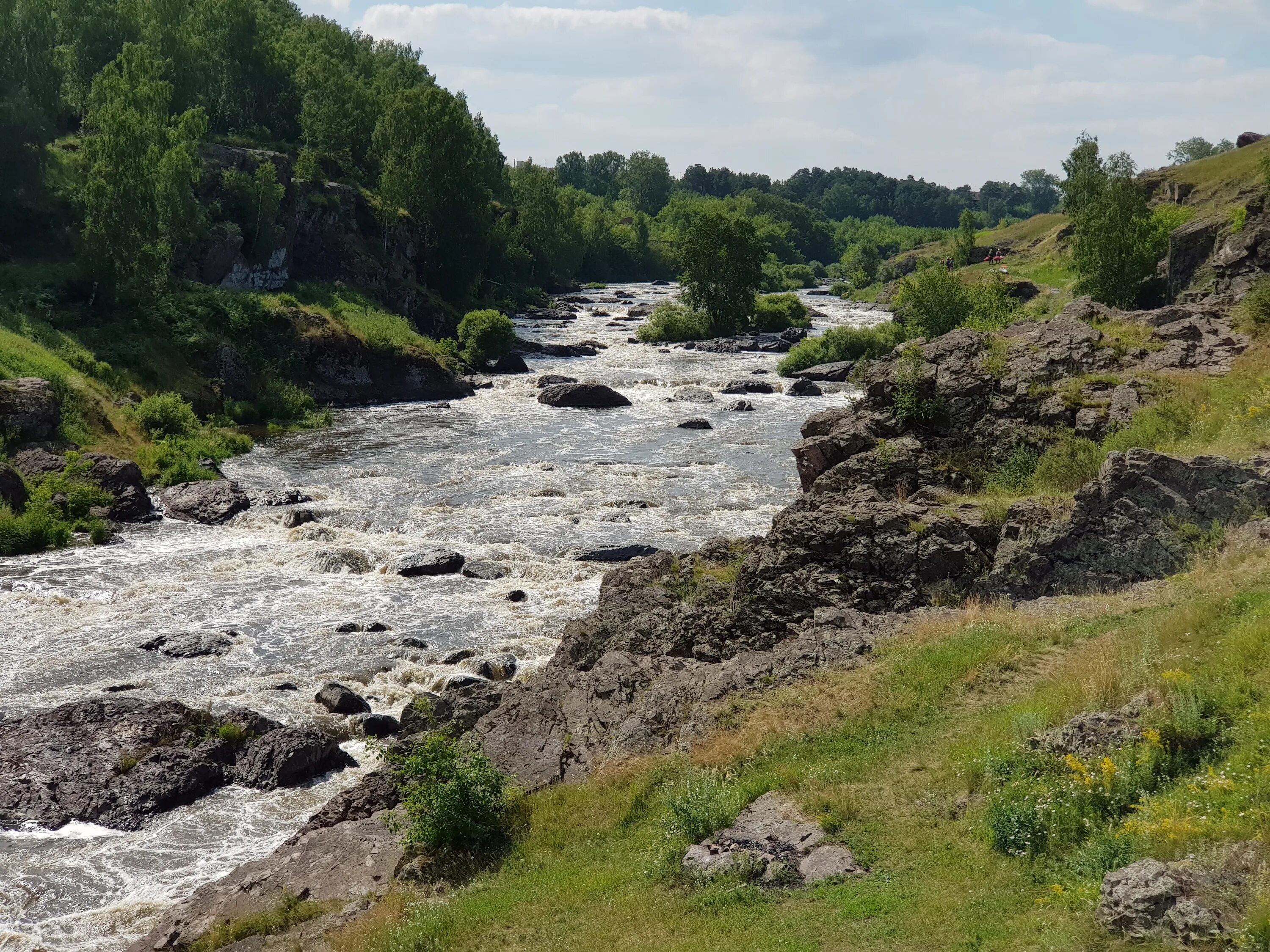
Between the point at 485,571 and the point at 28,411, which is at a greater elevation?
the point at 28,411

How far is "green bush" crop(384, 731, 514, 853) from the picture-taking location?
15141 mm

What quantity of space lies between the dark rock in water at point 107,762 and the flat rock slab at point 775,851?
490 inches

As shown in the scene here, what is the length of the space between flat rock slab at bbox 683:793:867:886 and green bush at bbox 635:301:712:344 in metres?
79.5

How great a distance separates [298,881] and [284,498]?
27917 millimetres

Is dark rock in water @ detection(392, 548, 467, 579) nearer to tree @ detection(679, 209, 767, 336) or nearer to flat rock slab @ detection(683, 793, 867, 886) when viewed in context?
flat rock slab @ detection(683, 793, 867, 886)

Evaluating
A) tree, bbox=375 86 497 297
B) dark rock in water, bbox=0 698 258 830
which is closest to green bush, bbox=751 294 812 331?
tree, bbox=375 86 497 297

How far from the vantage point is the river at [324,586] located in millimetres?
18984

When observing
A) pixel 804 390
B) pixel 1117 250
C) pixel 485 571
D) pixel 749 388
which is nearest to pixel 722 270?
pixel 749 388

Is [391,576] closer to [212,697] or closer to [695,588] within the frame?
[212,697]

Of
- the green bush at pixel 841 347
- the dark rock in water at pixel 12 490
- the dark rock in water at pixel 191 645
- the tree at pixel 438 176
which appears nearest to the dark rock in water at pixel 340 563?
the dark rock in water at pixel 191 645

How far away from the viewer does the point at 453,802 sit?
49.6 feet

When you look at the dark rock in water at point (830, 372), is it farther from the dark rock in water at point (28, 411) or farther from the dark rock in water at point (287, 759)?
the dark rock in water at point (287, 759)

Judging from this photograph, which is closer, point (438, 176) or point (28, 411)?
point (28, 411)

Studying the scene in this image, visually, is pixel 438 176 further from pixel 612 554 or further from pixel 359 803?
pixel 359 803
